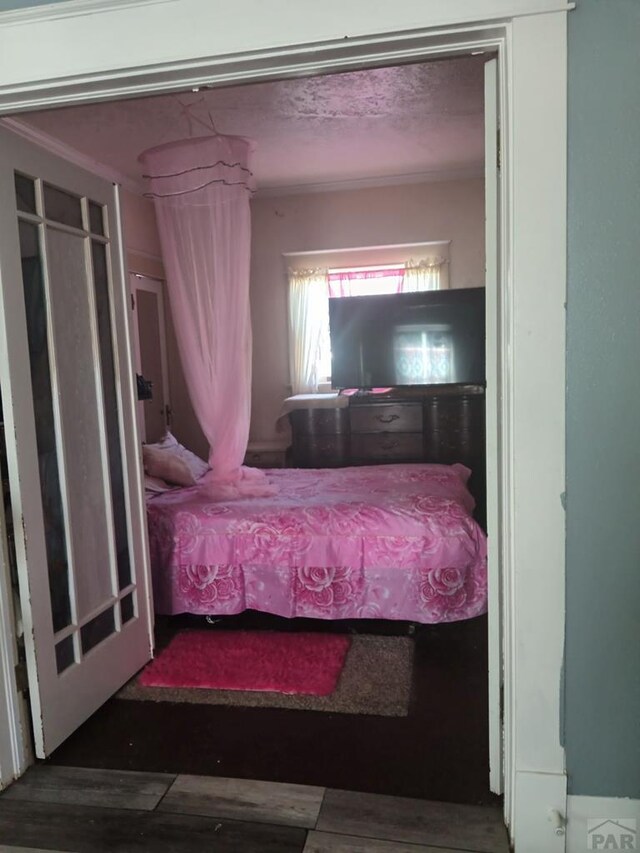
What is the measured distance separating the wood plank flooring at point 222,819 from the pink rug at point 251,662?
0.59 m

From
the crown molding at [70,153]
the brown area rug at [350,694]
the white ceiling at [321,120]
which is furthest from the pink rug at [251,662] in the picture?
the white ceiling at [321,120]

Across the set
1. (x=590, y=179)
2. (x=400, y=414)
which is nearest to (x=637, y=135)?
(x=590, y=179)

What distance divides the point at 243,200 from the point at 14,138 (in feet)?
4.67

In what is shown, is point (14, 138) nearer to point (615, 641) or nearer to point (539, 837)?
point (615, 641)

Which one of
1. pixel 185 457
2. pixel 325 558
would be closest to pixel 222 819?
pixel 325 558

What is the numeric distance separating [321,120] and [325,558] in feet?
8.55

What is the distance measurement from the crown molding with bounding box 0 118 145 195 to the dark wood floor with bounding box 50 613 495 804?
94.0 inches

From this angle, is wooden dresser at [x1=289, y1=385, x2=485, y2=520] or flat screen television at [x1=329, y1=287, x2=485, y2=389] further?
flat screen television at [x1=329, y1=287, x2=485, y2=389]

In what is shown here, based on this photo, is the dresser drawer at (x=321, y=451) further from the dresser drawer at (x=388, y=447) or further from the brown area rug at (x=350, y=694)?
the brown area rug at (x=350, y=694)

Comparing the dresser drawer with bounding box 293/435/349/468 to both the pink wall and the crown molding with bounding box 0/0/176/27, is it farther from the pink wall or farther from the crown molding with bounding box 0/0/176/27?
the crown molding with bounding box 0/0/176/27

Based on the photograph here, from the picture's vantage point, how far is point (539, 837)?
5.34 ft

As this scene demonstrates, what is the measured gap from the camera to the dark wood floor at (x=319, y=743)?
2.01 metres

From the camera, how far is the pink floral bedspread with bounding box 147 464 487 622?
295cm

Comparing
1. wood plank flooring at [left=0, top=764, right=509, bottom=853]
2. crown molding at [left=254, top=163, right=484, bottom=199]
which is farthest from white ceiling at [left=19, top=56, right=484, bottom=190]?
wood plank flooring at [left=0, top=764, right=509, bottom=853]
